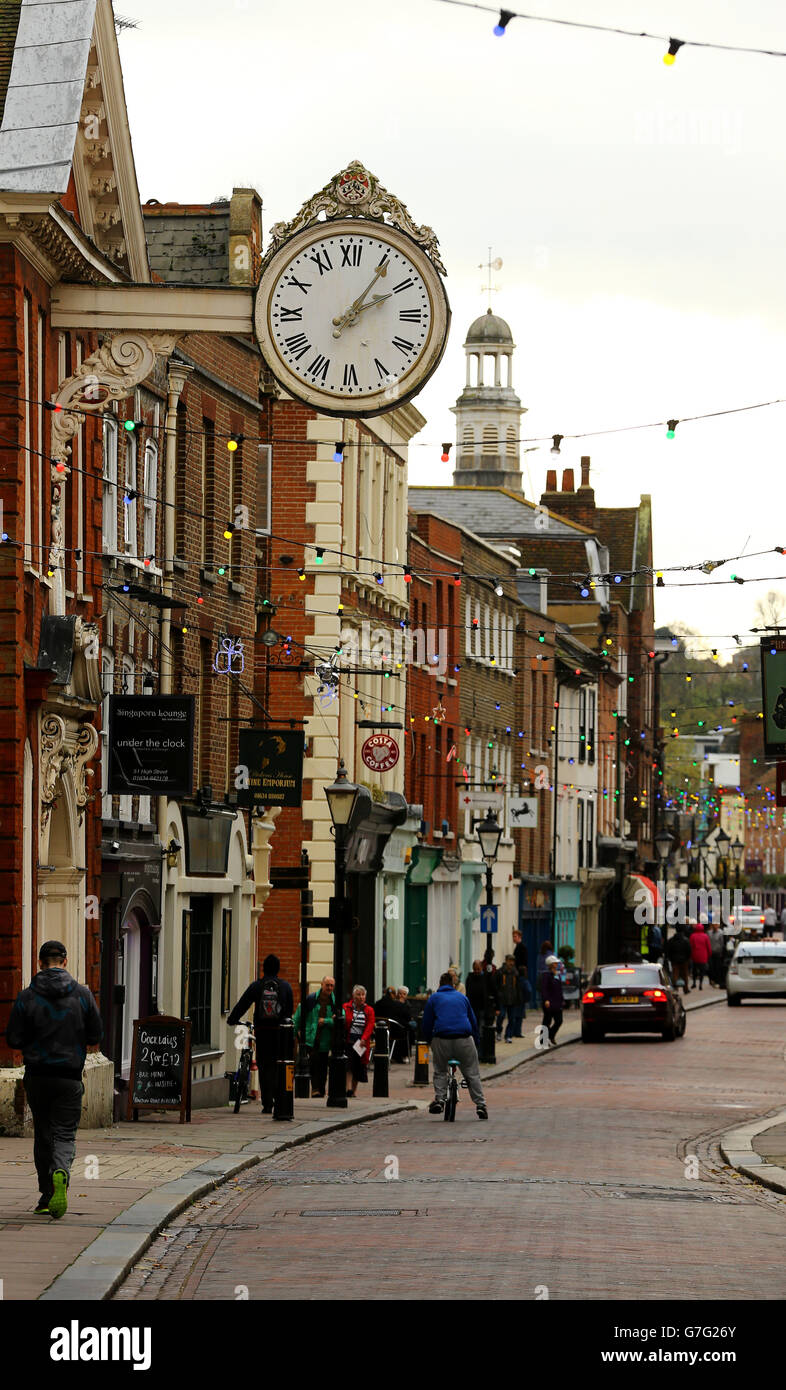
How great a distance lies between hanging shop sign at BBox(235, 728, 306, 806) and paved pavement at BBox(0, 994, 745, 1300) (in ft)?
13.6

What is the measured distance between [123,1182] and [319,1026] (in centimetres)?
1362

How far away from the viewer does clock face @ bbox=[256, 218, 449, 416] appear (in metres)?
17.9

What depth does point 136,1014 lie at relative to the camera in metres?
27.8

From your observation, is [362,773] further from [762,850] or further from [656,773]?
[762,850]

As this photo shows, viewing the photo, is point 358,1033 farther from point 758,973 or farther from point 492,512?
point 492,512

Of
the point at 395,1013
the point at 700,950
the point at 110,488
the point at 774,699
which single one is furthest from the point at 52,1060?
the point at 700,950

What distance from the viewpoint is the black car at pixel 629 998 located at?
43.5 meters

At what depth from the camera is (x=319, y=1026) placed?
1228 inches

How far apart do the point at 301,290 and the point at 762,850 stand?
159 metres

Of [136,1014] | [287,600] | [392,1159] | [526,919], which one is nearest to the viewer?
[392,1159]

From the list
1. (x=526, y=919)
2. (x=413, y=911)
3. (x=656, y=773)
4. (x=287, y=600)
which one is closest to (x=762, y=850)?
(x=656, y=773)

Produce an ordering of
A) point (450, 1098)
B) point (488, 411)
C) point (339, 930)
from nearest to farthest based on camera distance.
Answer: point (450, 1098) < point (339, 930) < point (488, 411)

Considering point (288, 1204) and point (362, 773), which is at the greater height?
point (362, 773)

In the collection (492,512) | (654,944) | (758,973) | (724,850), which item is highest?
(492,512)
